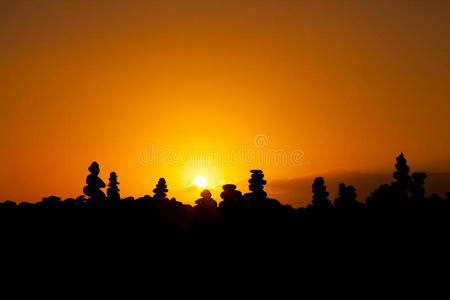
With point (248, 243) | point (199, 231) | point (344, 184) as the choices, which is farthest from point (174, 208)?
point (344, 184)

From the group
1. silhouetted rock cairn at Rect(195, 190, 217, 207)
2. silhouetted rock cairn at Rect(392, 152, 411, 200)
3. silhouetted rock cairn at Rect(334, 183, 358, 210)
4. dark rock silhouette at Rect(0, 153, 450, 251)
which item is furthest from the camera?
Answer: silhouetted rock cairn at Rect(392, 152, 411, 200)

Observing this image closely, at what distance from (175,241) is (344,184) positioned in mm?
56232

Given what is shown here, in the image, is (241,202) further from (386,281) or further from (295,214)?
(386,281)

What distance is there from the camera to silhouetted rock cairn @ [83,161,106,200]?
101m

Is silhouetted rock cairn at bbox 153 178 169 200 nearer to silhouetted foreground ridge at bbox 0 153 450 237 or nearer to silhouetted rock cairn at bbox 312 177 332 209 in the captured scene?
silhouetted foreground ridge at bbox 0 153 450 237

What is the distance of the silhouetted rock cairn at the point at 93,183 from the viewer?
100875 mm

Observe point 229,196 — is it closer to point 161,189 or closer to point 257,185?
point 257,185

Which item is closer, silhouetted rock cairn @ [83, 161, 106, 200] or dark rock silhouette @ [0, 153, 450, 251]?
dark rock silhouette @ [0, 153, 450, 251]

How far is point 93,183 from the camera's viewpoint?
101438mm

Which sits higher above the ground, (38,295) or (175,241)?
(175,241)

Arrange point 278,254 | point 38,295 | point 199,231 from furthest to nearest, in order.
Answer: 1. point 199,231
2. point 278,254
3. point 38,295

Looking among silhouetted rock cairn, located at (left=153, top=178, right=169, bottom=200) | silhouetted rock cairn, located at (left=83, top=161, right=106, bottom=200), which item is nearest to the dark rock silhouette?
silhouetted rock cairn, located at (left=83, top=161, right=106, bottom=200)

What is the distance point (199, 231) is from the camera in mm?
100500

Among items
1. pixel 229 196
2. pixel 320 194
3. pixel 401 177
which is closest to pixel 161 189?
pixel 229 196
